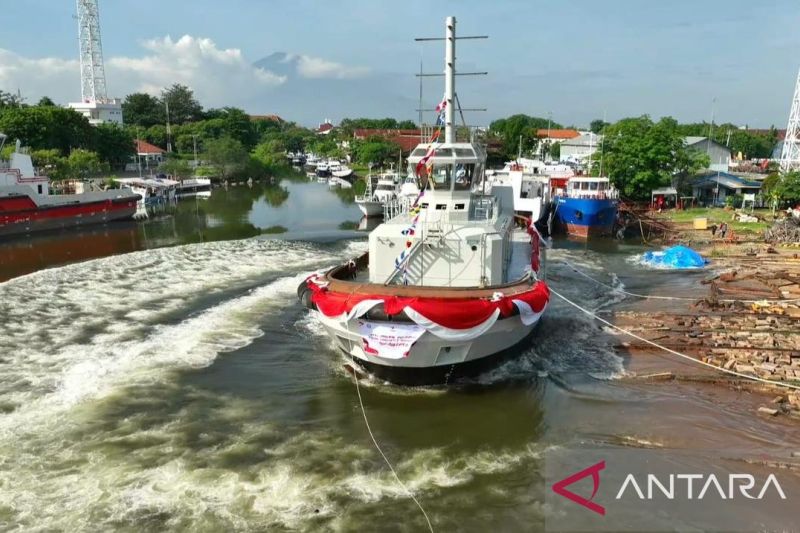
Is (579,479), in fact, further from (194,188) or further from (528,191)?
(194,188)

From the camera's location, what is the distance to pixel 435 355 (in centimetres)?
1163

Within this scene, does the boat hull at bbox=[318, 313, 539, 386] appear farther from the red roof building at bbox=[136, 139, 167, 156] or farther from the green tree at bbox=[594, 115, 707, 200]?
the red roof building at bbox=[136, 139, 167, 156]

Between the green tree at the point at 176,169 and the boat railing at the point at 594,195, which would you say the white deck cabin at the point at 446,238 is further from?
the green tree at the point at 176,169

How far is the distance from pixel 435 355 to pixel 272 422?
3647 millimetres

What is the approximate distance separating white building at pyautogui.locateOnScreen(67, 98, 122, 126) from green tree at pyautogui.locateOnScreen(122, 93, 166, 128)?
38.3 feet

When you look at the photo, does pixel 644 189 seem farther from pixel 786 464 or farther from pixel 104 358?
pixel 104 358

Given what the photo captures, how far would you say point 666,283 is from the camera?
22.7 m

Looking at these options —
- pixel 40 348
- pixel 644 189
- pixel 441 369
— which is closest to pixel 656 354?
pixel 441 369

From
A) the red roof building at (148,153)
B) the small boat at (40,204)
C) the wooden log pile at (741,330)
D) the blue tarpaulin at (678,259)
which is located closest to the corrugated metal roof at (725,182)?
the blue tarpaulin at (678,259)

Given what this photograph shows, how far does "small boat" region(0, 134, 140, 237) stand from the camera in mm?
35844

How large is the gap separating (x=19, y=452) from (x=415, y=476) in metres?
7.13

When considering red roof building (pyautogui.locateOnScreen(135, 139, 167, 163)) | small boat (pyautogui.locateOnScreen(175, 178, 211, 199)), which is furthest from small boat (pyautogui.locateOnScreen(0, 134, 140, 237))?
red roof building (pyautogui.locateOnScreen(135, 139, 167, 163))

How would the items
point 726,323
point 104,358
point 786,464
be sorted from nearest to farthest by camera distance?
point 786,464
point 104,358
point 726,323

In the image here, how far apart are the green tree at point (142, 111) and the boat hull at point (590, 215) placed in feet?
326
